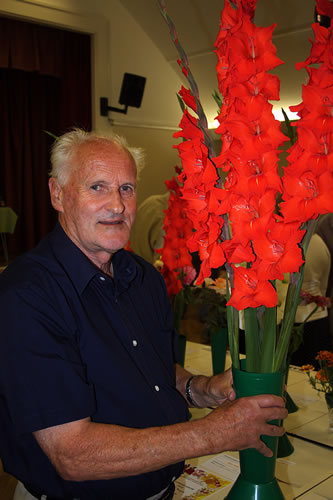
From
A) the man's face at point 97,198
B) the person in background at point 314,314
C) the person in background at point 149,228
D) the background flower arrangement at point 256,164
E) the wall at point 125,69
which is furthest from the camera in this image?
the wall at point 125,69

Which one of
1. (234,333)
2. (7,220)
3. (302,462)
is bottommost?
(302,462)

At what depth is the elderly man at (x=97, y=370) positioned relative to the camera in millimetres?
991

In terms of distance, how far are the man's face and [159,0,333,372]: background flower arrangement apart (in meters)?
0.49

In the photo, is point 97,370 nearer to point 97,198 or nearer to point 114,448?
point 114,448

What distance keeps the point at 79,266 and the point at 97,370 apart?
0.79 feet

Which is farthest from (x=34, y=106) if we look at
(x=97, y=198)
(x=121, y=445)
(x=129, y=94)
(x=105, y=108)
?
(x=121, y=445)

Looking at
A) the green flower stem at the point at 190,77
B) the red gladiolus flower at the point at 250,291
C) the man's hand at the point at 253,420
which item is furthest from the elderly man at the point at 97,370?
the green flower stem at the point at 190,77

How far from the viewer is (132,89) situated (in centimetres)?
652

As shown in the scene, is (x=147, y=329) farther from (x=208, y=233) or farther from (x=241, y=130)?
(x=241, y=130)

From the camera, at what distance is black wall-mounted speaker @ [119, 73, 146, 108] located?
21.1ft

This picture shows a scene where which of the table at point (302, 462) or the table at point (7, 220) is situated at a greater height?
the table at point (7, 220)

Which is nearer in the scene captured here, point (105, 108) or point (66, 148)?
point (66, 148)

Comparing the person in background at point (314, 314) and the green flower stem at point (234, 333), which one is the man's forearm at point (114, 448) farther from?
the person in background at point (314, 314)

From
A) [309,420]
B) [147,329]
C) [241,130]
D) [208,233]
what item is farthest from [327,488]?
[241,130]
